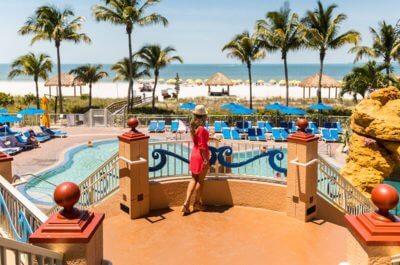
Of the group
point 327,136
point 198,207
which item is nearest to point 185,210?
point 198,207

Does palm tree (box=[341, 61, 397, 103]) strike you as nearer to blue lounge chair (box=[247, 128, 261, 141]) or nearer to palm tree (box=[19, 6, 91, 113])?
blue lounge chair (box=[247, 128, 261, 141])

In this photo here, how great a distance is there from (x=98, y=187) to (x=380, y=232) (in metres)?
6.20

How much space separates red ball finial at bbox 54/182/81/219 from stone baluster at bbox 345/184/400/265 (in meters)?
2.47

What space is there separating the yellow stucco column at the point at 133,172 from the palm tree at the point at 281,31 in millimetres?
22959

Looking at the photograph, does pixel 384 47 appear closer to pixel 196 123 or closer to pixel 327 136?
pixel 327 136

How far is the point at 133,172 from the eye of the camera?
7129 mm

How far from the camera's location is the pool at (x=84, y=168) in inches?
439

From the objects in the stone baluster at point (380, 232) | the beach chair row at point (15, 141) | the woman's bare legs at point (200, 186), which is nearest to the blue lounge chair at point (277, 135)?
the beach chair row at point (15, 141)

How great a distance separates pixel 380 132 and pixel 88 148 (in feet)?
47.5

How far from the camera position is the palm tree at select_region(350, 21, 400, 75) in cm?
2695

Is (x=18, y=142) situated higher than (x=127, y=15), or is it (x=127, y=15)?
(x=127, y=15)

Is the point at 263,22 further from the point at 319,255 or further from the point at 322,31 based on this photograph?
the point at 319,255

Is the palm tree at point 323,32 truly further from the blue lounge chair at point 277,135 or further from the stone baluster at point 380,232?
the stone baluster at point 380,232

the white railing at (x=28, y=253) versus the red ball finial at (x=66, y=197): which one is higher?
the red ball finial at (x=66, y=197)
